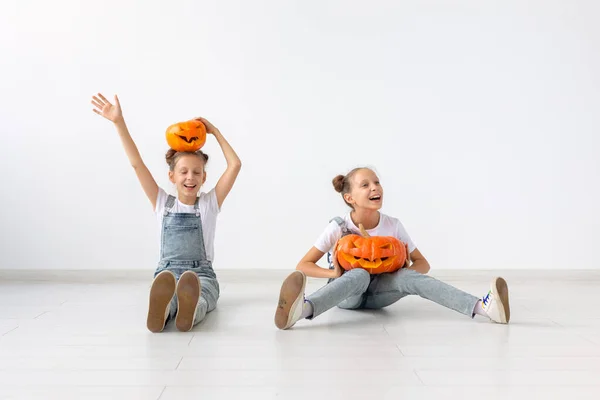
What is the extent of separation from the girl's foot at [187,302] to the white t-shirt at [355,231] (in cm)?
71

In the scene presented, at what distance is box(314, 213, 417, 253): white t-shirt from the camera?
3256 mm

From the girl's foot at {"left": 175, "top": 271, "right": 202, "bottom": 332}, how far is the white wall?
190 centimetres

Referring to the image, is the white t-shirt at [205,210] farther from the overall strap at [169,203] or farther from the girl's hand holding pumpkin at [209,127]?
the girl's hand holding pumpkin at [209,127]

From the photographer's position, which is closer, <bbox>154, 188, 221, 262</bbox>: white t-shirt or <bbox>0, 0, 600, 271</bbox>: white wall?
<bbox>154, 188, 221, 262</bbox>: white t-shirt

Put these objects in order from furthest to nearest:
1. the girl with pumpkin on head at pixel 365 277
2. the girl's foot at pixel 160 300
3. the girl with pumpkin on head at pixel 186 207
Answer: the girl with pumpkin on head at pixel 186 207 < the girl with pumpkin on head at pixel 365 277 < the girl's foot at pixel 160 300

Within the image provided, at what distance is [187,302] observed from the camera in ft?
8.86

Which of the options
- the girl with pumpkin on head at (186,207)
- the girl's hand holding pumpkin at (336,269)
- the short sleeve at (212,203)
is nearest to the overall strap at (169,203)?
the girl with pumpkin on head at (186,207)

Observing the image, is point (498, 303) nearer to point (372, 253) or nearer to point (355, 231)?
point (372, 253)

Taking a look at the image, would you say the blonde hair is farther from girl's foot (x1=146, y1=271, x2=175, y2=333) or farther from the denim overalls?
girl's foot (x1=146, y1=271, x2=175, y2=333)

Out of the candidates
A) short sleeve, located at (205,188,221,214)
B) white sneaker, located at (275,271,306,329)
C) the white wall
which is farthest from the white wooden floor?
the white wall

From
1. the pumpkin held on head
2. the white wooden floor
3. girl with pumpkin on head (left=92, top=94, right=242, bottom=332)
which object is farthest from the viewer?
girl with pumpkin on head (left=92, top=94, right=242, bottom=332)

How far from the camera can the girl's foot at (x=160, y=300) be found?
261 cm

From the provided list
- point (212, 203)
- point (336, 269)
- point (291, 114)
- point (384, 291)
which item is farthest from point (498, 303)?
point (291, 114)

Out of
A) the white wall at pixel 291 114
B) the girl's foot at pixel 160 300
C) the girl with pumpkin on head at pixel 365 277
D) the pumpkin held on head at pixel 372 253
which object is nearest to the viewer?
the girl's foot at pixel 160 300
